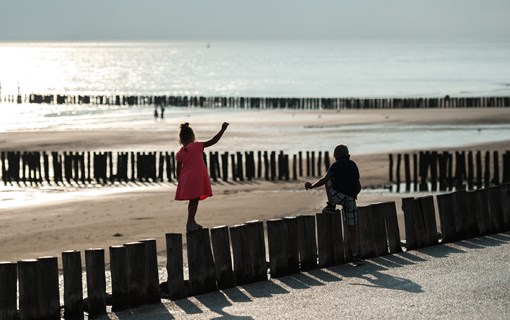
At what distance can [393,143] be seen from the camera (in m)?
44.2

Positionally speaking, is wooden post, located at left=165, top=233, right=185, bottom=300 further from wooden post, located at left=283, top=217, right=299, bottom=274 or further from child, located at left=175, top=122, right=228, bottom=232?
wooden post, located at left=283, top=217, right=299, bottom=274

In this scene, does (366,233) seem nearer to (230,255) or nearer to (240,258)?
(240,258)

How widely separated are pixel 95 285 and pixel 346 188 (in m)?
3.67

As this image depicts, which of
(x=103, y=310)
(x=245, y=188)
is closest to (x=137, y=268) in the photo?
(x=103, y=310)

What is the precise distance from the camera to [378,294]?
37.4 feet

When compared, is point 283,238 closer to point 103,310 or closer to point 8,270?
point 103,310

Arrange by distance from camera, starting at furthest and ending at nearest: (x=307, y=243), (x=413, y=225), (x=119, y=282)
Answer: (x=413, y=225), (x=307, y=243), (x=119, y=282)

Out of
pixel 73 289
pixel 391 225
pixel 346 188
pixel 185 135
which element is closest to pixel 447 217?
pixel 391 225

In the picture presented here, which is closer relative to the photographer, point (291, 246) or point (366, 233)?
point (291, 246)

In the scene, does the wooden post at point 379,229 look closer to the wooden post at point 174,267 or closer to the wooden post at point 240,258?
the wooden post at point 240,258

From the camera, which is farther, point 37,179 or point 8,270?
point 37,179

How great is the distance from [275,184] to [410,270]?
16512 millimetres

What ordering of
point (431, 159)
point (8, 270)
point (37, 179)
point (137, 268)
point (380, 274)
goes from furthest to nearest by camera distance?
point (37, 179) → point (431, 159) → point (380, 274) → point (137, 268) → point (8, 270)

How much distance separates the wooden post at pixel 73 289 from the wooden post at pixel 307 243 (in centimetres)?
301
